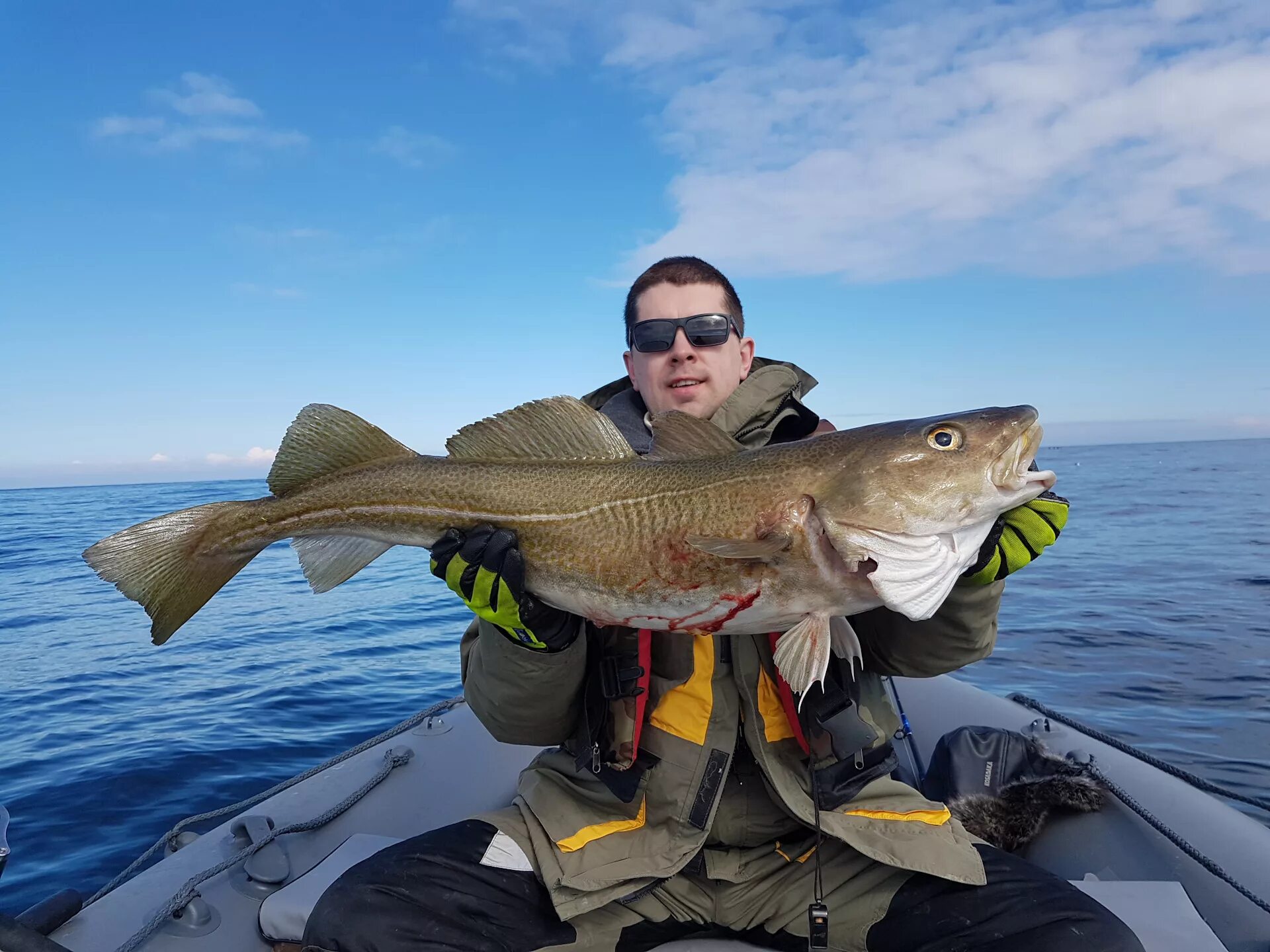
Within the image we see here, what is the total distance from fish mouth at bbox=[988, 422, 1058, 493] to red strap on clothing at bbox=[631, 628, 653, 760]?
1435mm

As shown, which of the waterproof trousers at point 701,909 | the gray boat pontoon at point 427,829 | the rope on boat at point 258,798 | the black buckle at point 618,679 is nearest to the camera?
the waterproof trousers at point 701,909

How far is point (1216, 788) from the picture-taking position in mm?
4117

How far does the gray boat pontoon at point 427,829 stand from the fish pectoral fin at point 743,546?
162 cm

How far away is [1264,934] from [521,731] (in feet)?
10.9

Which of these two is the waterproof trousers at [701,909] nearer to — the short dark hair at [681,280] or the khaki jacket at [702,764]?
the khaki jacket at [702,764]

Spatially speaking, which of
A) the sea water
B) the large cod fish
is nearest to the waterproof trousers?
the large cod fish

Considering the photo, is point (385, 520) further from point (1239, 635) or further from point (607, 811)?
point (1239, 635)

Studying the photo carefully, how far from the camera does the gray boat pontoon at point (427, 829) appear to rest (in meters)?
3.17

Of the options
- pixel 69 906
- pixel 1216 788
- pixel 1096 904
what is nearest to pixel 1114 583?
pixel 1216 788

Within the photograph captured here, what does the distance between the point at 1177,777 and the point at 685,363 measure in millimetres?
3819

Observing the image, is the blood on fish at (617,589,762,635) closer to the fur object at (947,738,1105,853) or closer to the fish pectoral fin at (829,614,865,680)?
the fish pectoral fin at (829,614,865,680)

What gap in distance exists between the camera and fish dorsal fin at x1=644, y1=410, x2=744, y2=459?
2996 millimetres

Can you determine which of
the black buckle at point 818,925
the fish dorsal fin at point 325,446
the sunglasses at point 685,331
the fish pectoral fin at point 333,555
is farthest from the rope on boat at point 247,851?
the sunglasses at point 685,331

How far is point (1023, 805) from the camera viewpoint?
418cm
